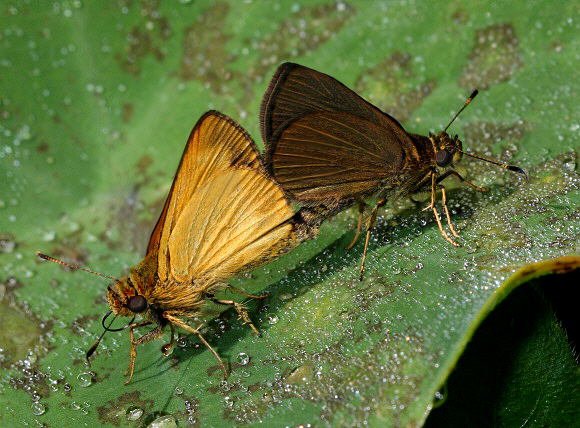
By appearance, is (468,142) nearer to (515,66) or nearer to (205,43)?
(515,66)

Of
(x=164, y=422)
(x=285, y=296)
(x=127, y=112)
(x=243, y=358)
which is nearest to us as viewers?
(x=164, y=422)

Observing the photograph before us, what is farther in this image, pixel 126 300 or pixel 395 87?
pixel 395 87

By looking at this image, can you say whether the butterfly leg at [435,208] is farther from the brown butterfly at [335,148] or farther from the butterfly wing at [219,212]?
the butterfly wing at [219,212]

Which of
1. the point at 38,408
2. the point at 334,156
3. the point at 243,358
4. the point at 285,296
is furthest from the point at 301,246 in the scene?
the point at 38,408

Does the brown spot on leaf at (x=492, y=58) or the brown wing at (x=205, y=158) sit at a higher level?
the brown wing at (x=205, y=158)

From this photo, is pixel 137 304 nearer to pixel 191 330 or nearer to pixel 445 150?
pixel 191 330

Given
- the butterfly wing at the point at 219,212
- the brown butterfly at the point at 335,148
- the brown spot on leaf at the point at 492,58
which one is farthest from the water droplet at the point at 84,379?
the brown spot on leaf at the point at 492,58

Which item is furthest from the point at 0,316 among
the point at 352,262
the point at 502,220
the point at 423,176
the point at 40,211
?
the point at 502,220

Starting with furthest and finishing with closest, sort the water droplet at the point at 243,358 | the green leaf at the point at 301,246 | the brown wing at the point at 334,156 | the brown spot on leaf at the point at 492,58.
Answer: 1. the brown spot on leaf at the point at 492,58
2. the brown wing at the point at 334,156
3. the water droplet at the point at 243,358
4. the green leaf at the point at 301,246
